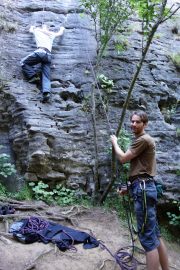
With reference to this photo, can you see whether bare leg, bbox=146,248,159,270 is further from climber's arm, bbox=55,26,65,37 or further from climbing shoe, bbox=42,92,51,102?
climber's arm, bbox=55,26,65,37

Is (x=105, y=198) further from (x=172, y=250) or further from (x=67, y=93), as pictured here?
(x=67, y=93)

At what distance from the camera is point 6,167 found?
22.8ft

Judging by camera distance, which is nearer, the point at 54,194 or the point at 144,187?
the point at 144,187

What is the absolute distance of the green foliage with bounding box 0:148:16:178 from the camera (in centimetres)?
677

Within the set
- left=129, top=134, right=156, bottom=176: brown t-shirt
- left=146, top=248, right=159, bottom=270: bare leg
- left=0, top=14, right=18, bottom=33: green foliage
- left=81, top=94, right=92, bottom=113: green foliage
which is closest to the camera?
left=146, top=248, right=159, bottom=270: bare leg

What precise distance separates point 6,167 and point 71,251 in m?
2.88

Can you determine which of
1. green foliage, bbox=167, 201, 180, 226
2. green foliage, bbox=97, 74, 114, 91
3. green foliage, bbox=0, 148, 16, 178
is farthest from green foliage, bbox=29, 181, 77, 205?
green foliage, bbox=97, 74, 114, 91

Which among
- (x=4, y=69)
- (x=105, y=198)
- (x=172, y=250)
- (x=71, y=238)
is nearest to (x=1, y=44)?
(x=4, y=69)

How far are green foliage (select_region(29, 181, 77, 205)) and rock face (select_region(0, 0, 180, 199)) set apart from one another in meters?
0.20

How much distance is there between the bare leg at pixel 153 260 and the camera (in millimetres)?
3922

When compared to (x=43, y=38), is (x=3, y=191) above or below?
below

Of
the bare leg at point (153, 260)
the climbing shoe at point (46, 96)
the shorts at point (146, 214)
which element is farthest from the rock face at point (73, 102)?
the bare leg at point (153, 260)

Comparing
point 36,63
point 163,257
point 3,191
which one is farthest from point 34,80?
point 163,257

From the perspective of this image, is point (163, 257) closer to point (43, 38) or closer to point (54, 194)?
point (54, 194)
